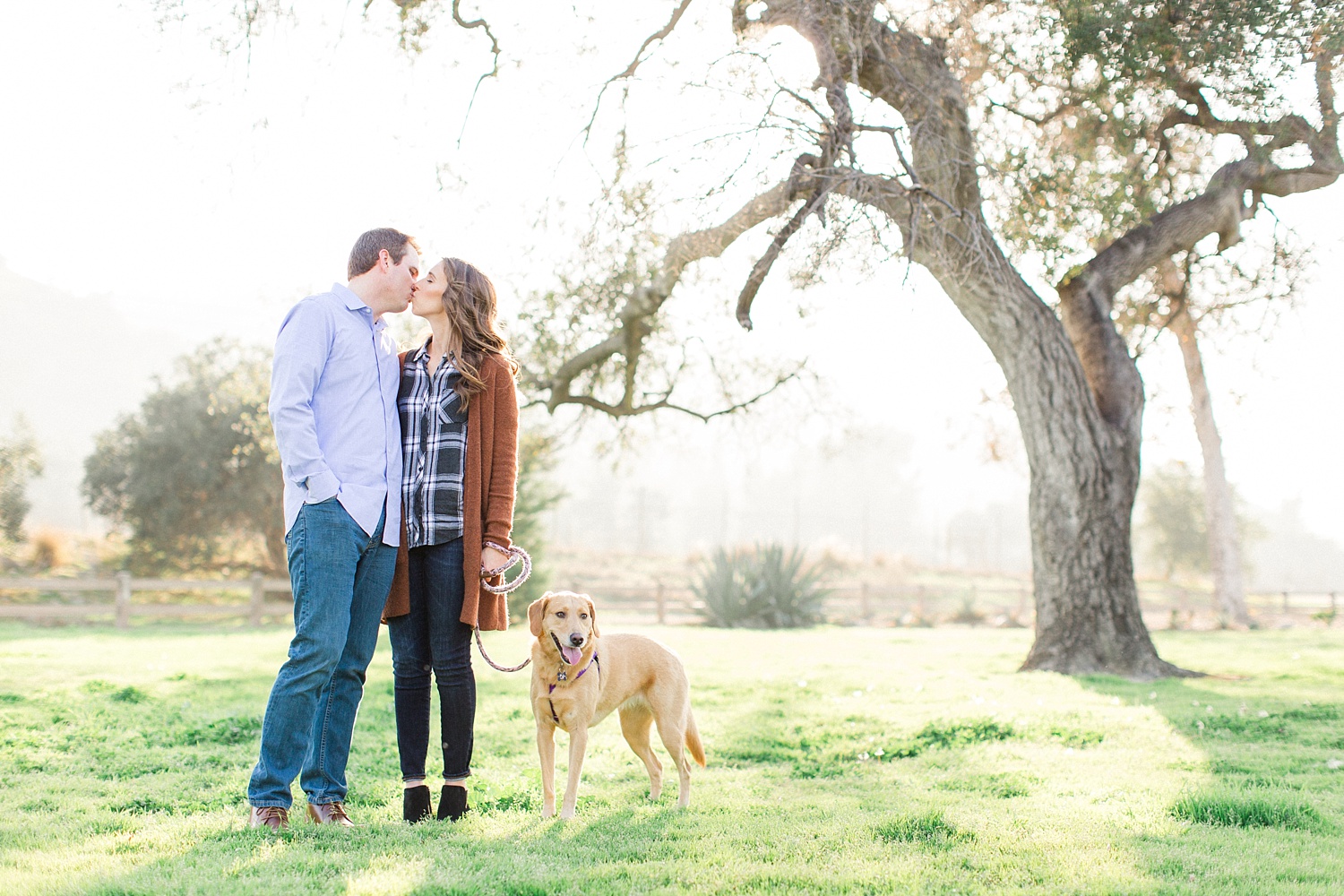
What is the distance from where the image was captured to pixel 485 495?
3.54m

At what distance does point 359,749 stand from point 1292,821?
169 inches

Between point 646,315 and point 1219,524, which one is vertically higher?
point 646,315

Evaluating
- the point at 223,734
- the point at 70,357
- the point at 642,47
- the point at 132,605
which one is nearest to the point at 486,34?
the point at 642,47

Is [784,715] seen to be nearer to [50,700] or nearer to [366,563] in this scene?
[366,563]

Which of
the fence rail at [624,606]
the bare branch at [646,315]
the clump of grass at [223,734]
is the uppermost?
the bare branch at [646,315]

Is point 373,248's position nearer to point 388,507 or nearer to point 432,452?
point 432,452

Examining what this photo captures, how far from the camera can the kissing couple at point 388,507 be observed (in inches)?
125

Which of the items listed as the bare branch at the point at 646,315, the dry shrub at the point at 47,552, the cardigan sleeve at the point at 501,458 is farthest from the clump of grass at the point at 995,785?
the dry shrub at the point at 47,552

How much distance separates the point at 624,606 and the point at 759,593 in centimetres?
949

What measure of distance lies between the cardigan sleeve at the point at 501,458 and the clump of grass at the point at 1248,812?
284cm

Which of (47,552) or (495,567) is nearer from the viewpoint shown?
(495,567)

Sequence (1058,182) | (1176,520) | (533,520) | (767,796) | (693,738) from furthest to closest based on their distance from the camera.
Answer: (1176,520) → (533,520) → (1058,182) → (767,796) → (693,738)

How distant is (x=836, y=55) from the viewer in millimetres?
8281

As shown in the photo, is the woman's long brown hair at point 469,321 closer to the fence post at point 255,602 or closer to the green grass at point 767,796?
the green grass at point 767,796
